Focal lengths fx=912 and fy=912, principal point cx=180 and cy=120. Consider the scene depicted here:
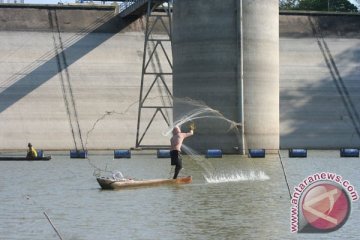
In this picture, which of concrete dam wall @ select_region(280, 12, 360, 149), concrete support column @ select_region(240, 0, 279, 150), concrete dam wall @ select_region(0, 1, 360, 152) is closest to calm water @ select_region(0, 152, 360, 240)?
concrete support column @ select_region(240, 0, 279, 150)

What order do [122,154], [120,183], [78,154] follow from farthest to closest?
[78,154]
[122,154]
[120,183]

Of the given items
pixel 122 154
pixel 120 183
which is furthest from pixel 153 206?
pixel 122 154

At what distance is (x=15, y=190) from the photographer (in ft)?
119

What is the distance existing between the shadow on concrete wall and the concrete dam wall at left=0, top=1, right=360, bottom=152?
0.30 feet

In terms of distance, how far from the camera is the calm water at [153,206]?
24469 mm

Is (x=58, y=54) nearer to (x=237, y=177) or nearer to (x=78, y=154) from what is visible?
(x=78, y=154)

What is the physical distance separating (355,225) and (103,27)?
6492 cm

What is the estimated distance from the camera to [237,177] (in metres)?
43.5

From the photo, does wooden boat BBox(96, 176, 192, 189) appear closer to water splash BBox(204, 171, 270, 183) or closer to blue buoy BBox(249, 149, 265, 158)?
water splash BBox(204, 171, 270, 183)

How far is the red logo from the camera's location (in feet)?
52.3

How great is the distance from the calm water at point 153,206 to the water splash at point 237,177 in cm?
6

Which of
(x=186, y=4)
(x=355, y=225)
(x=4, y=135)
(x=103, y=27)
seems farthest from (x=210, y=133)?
(x=355, y=225)

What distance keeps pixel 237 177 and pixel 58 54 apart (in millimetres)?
43564

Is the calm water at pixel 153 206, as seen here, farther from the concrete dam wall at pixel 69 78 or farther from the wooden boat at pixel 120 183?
the concrete dam wall at pixel 69 78
